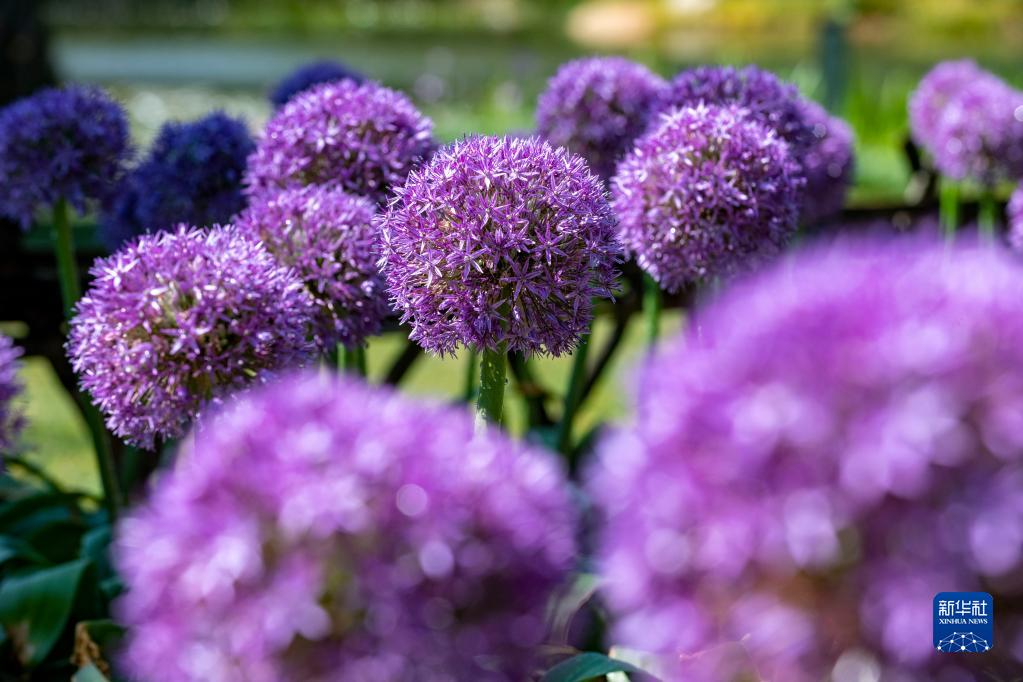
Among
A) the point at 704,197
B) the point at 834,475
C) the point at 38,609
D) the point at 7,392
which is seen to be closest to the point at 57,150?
the point at 7,392

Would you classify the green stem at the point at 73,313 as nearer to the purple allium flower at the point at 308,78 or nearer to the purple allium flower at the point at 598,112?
the purple allium flower at the point at 308,78

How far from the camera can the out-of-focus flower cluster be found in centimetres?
326

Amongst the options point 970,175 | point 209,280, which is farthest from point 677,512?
point 970,175

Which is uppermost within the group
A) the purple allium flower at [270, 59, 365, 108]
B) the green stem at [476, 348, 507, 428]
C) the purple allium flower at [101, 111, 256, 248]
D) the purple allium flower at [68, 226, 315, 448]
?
the purple allium flower at [270, 59, 365, 108]

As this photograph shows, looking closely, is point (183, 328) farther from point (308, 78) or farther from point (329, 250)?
point (308, 78)

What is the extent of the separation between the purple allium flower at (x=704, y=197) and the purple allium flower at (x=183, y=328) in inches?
26.0

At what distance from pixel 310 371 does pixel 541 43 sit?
Result: 19.5m

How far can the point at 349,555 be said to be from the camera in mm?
963

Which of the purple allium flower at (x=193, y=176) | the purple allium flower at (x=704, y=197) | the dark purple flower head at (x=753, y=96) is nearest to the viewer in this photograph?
the purple allium flower at (x=704, y=197)

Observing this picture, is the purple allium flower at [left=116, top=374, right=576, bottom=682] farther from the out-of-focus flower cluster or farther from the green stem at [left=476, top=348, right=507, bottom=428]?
the out-of-focus flower cluster

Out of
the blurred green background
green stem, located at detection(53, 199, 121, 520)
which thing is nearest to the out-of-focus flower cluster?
green stem, located at detection(53, 199, 121, 520)

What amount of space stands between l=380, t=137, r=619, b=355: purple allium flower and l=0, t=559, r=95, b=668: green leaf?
0.94 meters

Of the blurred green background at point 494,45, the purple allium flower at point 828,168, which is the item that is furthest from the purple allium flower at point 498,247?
the blurred green background at point 494,45

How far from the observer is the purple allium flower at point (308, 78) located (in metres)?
3.14
